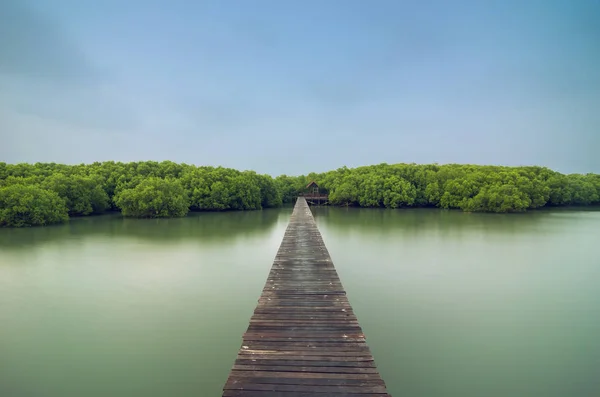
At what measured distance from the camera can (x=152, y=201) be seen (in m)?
26.6

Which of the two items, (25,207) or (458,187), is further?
(458,187)

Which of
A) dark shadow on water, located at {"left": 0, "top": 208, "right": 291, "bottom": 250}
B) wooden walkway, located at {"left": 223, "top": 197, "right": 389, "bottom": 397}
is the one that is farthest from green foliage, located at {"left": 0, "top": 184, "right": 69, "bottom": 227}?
wooden walkway, located at {"left": 223, "top": 197, "right": 389, "bottom": 397}

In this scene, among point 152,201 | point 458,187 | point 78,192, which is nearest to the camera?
point 78,192

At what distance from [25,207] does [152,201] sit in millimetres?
8024

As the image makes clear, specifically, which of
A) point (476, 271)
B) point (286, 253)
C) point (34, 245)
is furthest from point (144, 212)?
point (476, 271)

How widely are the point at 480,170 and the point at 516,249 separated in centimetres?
3091

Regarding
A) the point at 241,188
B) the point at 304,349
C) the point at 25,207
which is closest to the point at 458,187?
the point at 241,188

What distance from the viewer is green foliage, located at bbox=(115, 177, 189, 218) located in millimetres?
26547

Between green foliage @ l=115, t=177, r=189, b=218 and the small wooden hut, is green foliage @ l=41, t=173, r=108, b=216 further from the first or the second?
the small wooden hut

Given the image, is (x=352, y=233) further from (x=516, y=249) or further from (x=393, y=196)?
→ (x=393, y=196)

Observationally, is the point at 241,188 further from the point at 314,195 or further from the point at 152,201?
the point at 314,195

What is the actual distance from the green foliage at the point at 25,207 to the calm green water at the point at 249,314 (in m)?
5.95

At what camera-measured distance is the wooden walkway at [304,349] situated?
10.6 ft

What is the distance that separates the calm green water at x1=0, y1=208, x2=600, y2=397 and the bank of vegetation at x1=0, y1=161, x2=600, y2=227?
1067 centimetres
